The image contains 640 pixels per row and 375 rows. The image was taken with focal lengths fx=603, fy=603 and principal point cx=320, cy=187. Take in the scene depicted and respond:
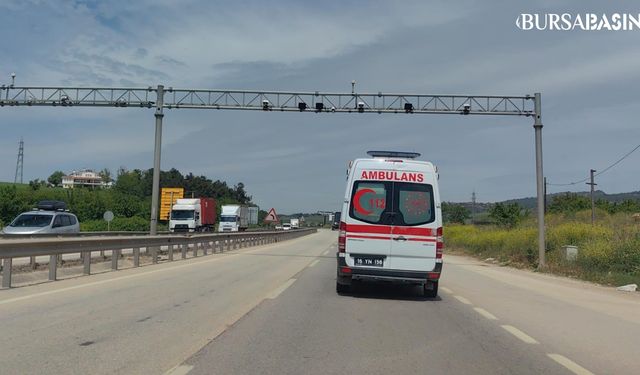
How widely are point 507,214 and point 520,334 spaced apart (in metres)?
46.1

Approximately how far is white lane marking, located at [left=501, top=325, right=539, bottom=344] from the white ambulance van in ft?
9.33

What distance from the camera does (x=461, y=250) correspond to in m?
44.2

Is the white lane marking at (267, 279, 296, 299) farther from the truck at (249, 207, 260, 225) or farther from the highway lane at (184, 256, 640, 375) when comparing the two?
the truck at (249, 207, 260, 225)

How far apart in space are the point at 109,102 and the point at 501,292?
21547 mm

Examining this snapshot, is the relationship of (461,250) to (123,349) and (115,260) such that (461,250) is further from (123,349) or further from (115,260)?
(123,349)

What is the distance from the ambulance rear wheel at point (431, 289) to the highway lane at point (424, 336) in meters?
0.31

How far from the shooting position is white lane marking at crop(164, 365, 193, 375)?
608cm

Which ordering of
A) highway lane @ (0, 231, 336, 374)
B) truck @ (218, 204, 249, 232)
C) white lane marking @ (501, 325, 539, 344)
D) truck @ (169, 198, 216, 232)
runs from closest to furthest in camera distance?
highway lane @ (0, 231, 336, 374), white lane marking @ (501, 325, 539, 344), truck @ (169, 198, 216, 232), truck @ (218, 204, 249, 232)

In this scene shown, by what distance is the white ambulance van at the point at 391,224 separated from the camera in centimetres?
1214

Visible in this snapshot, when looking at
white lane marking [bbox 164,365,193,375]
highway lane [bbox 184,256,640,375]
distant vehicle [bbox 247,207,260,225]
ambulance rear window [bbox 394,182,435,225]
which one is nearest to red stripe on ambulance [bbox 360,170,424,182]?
ambulance rear window [bbox 394,182,435,225]

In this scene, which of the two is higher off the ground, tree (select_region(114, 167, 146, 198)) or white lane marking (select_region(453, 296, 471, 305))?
tree (select_region(114, 167, 146, 198))

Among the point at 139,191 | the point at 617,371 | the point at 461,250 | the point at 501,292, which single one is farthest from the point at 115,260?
the point at 139,191

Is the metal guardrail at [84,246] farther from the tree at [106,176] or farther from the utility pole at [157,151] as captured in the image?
the tree at [106,176]

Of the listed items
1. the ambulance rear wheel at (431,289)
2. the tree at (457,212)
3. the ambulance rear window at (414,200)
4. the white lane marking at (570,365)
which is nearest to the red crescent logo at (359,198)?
the ambulance rear window at (414,200)
